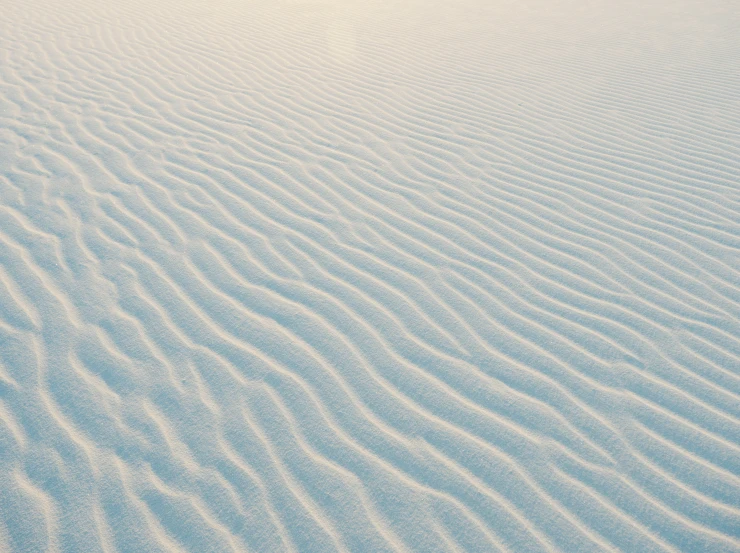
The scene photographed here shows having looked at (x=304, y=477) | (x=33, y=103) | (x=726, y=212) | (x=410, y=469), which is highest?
(x=33, y=103)

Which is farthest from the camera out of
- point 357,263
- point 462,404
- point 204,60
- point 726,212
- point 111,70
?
point 204,60

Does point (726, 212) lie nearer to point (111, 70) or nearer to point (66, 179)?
point (66, 179)

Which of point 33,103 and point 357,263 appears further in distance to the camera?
point 33,103

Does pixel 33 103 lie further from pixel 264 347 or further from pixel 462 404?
pixel 462 404

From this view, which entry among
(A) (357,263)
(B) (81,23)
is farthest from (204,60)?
(A) (357,263)

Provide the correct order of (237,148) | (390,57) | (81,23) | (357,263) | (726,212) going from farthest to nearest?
(81,23) → (390,57) → (237,148) → (726,212) → (357,263)

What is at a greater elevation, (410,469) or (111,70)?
(111,70)

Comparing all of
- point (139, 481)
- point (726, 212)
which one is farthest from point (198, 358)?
point (726, 212)
